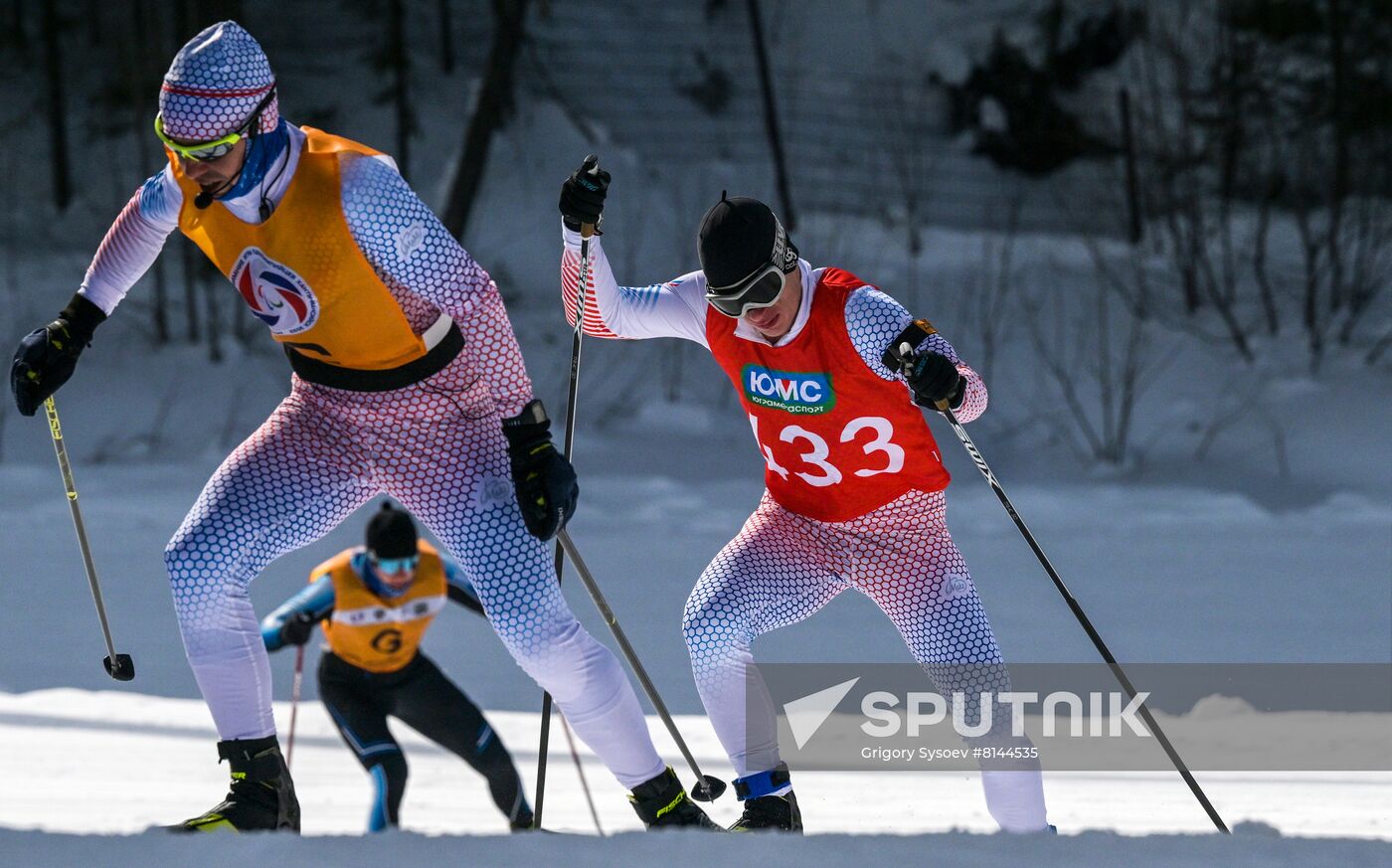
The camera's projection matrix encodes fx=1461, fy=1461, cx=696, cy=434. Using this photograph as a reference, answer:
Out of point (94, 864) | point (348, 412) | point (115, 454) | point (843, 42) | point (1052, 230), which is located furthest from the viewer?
point (843, 42)

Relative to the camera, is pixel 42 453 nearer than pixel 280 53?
Yes

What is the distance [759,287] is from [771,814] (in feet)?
3.98

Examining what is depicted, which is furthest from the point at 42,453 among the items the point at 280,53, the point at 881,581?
the point at 881,581

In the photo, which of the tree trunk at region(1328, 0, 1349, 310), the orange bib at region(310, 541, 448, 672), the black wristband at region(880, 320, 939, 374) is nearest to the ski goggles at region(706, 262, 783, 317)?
the black wristband at region(880, 320, 939, 374)

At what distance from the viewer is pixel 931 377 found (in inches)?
125

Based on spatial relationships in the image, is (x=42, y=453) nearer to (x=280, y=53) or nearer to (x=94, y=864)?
(x=280, y=53)

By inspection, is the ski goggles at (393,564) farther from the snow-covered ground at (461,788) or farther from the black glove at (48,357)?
the black glove at (48,357)

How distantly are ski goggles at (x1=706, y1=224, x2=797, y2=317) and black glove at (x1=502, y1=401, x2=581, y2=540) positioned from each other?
0.48 m

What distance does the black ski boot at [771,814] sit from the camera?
3.37 m

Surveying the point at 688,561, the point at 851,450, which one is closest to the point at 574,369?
the point at 851,450

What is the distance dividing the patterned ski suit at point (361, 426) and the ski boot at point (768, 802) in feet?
1.01

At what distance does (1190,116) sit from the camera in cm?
958

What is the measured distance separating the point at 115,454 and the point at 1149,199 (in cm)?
699

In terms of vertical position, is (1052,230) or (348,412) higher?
(348,412)
